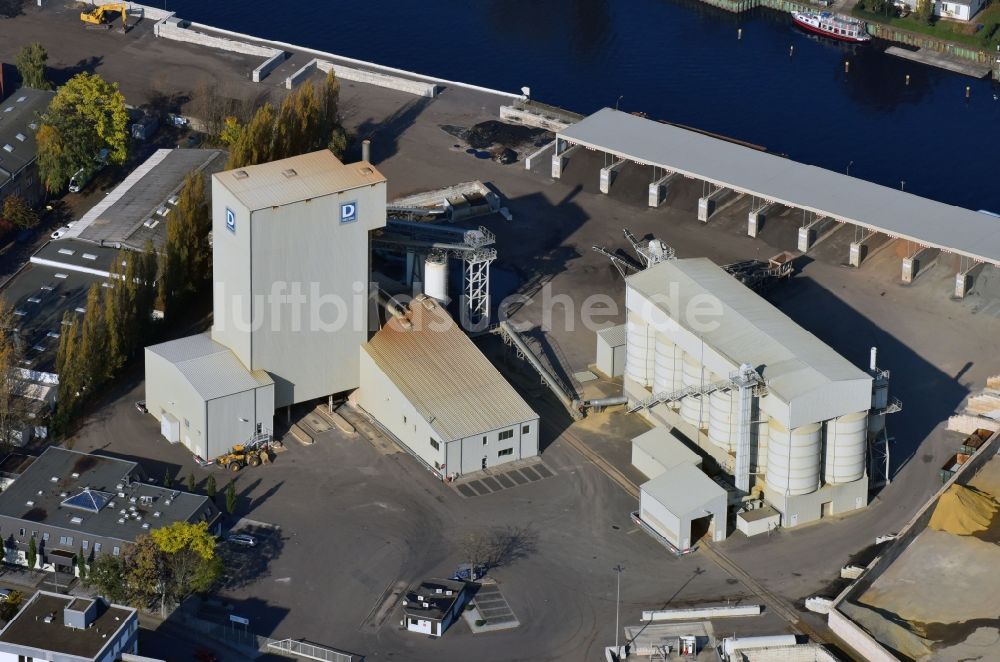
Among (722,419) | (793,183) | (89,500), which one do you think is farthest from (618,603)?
(793,183)

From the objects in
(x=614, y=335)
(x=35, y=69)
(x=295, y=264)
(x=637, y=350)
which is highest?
(x=295, y=264)

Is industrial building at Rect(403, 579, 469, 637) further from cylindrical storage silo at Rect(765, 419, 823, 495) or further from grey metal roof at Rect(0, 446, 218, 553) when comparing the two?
cylindrical storage silo at Rect(765, 419, 823, 495)

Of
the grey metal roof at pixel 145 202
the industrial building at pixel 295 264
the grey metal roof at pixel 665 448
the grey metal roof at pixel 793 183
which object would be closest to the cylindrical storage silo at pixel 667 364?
the grey metal roof at pixel 665 448

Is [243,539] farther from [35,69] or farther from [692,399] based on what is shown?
[35,69]

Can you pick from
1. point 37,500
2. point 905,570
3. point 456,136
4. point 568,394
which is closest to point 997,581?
point 905,570

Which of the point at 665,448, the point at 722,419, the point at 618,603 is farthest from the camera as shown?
the point at 665,448

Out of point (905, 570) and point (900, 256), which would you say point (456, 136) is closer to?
point (900, 256)

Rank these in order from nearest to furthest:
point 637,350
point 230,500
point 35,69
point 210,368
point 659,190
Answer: point 230,500
point 210,368
point 637,350
point 659,190
point 35,69
